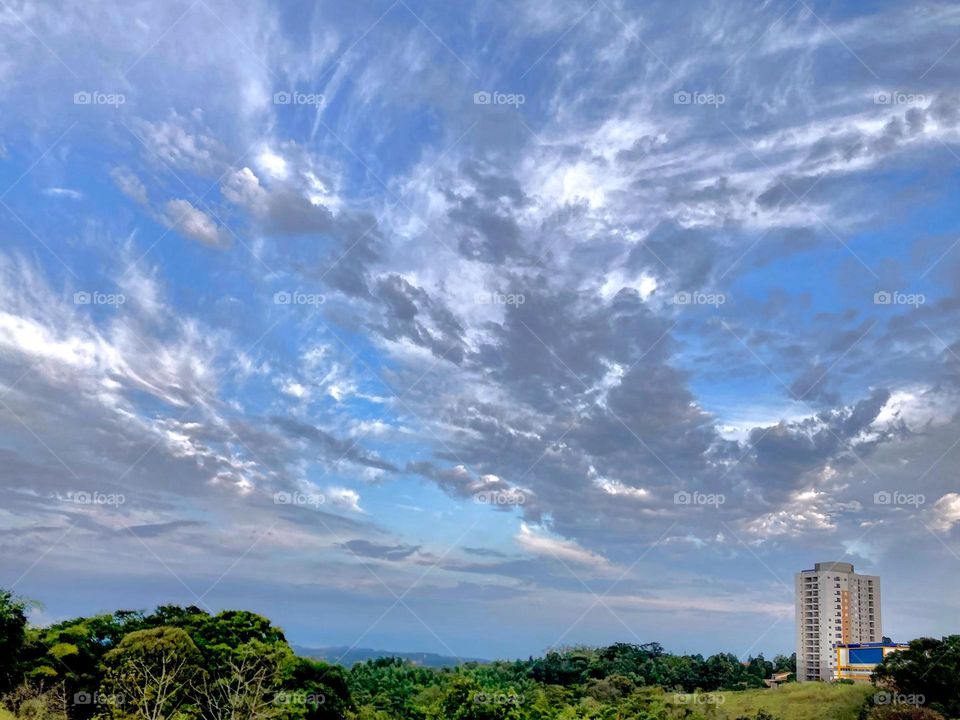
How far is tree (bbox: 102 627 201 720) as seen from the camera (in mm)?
29172

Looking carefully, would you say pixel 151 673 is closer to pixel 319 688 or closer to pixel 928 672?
pixel 319 688

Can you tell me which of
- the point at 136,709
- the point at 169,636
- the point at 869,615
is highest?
the point at 869,615

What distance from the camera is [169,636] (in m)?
31.9

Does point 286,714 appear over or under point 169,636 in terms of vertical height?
under

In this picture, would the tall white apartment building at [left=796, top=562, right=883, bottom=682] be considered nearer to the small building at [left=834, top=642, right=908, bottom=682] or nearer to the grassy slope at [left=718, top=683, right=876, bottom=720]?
the small building at [left=834, top=642, right=908, bottom=682]

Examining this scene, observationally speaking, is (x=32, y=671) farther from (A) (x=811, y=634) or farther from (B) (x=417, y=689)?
(A) (x=811, y=634)

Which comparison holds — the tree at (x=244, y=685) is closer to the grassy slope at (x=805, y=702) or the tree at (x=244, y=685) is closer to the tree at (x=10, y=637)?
the tree at (x=10, y=637)

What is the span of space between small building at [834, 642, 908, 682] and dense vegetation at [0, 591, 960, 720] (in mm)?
24129

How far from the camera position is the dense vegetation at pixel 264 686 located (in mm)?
30250

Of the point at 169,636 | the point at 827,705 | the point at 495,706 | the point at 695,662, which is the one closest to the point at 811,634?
the point at 695,662

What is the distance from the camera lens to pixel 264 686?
1316 inches

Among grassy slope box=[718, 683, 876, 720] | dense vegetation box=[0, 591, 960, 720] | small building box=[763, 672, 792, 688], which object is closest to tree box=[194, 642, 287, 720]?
→ dense vegetation box=[0, 591, 960, 720]

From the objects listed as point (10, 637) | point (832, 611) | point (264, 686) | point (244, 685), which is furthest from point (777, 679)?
point (10, 637)

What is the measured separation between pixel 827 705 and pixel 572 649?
60.3ft
